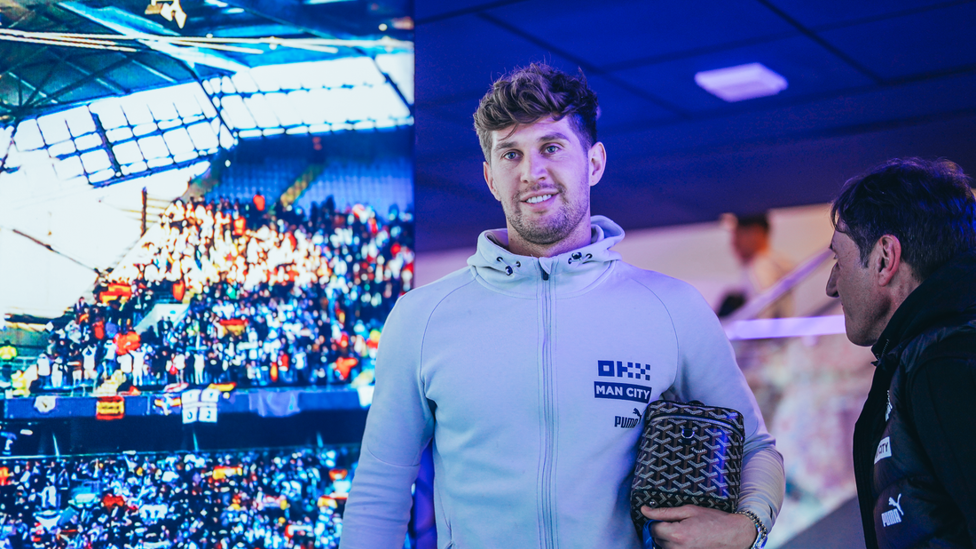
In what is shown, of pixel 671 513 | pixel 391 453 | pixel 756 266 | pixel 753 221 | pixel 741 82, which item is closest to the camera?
pixel 671 513

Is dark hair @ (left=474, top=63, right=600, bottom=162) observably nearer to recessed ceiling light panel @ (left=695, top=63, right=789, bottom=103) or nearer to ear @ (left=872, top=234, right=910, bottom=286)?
ear @ (left=872, top=234, right=910, bottom=286)

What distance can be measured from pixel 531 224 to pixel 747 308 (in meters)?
5.28

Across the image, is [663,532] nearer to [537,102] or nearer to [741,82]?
[537,102]

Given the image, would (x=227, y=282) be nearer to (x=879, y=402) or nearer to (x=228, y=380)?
(x=228, y=380)

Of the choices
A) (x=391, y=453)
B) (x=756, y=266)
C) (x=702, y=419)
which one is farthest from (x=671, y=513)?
(x=756, y=266)

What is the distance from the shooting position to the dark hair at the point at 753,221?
6707 millimetres

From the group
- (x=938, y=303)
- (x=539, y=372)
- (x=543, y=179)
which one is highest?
(x=543, y=179)

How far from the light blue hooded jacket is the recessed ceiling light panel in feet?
8.03

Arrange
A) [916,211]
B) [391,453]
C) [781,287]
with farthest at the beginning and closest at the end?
[781,287] < [391,453] < [916,211]

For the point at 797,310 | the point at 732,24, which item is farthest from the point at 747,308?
the point at 732,24

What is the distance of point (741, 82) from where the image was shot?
12.4 ft

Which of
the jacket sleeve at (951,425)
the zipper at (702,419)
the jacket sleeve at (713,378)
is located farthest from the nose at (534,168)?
the jacket sleeve at (951,425)

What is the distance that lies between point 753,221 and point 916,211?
5.69 m

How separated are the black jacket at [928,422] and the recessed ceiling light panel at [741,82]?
256 centimetres
